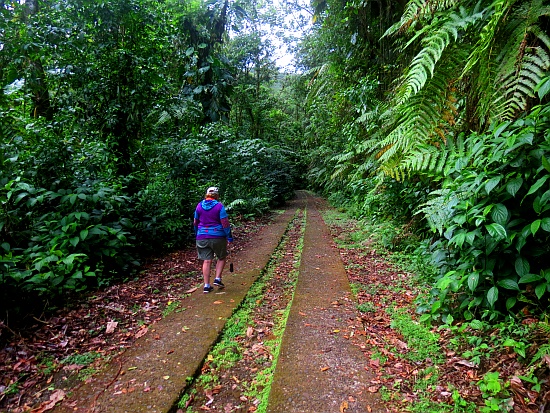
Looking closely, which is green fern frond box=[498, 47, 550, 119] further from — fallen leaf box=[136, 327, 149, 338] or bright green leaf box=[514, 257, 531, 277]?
fallen leaf box=[136, 327, 149, 338]

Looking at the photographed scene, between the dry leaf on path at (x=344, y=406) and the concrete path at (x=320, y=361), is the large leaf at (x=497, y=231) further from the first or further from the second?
the dry leaf on path at (x=344, y=406)

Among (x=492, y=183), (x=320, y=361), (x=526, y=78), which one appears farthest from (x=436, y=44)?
(x=320, y=361)

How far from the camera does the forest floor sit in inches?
84.0

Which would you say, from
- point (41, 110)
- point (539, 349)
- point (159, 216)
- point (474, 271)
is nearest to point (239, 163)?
point (159, 216)

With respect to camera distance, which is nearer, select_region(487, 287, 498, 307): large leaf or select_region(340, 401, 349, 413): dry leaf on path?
select_region(340, 401, 349, 413): dry leaf on path

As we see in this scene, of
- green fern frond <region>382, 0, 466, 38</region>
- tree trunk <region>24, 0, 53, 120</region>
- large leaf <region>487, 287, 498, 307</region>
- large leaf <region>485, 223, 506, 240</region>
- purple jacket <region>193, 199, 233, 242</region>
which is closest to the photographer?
large leaf <region>485, 223, 506, 240</region>

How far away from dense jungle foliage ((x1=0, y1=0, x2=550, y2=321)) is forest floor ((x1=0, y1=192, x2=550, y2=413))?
0.42 m

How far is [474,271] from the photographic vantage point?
260cm

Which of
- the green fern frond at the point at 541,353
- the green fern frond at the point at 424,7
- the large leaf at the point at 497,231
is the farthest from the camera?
the green fern frond at the point at 424,7

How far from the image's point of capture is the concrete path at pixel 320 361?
209 centimetres

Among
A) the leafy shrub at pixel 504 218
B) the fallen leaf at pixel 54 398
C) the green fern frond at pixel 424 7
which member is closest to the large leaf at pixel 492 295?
the leafy shrub at pixel 504 218

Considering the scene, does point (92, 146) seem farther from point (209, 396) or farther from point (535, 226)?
point (535, 226)

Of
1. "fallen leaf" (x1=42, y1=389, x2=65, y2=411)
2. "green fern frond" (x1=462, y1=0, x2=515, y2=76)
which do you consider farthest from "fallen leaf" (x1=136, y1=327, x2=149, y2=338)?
"green fern frond" (x1=462, y1=0, x2=515, y2=76)

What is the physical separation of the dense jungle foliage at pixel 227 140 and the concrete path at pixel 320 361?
38.8 inches
